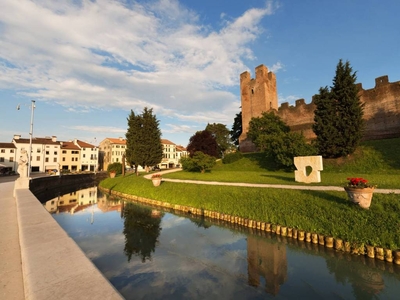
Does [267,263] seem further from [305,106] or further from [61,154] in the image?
[61,154]

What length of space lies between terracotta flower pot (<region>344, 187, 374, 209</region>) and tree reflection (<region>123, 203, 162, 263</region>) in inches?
343

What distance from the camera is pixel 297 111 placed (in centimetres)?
3953

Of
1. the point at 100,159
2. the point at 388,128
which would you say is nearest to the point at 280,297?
the point at 388,128

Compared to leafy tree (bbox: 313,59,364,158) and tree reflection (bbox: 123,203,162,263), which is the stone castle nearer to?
leafy tree (bbox: 313,59,364,158)

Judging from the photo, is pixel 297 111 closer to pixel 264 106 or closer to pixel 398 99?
pixel 264 106

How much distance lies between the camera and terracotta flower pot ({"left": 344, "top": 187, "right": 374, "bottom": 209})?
869cm

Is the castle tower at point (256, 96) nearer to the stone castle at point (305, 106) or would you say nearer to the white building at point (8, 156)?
the stone castle at point (305, 106)

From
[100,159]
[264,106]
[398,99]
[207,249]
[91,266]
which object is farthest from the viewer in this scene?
[100,159]

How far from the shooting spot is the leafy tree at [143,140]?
34531 millimetres

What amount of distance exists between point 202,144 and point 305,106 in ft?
65.3

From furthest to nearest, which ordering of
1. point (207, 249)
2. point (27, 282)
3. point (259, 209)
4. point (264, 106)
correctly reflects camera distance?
point (264, 106) < point (259, 209) < point (207, 249) < point (27, 282)

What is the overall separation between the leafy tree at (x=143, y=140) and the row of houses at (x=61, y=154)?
826 inches

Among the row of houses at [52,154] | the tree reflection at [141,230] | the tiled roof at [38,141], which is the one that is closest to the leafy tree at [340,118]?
the tree reflection at [141,230]

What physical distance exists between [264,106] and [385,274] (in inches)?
1598
